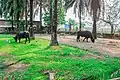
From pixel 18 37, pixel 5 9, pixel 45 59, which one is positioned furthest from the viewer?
pixel 5 9

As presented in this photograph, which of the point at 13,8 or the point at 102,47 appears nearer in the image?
the point at 102,47

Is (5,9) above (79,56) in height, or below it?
above

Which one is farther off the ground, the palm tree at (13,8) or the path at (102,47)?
the palm tree at (13,8)

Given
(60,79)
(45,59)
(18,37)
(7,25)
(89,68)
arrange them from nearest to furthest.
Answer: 1. (60,79)
2. (89,68)
3. (45,59)
4. (18,37)
5. (7,25)

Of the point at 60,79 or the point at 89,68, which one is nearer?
the point at 60,79

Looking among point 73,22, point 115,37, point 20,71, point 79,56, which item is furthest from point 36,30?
point 20,71

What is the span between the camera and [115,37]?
42.5 metres

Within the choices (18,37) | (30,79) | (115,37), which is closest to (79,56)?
(30,79)

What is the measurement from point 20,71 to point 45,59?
9.88 feet

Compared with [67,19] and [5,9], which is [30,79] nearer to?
[5,9]

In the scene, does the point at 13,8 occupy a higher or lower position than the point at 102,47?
higher

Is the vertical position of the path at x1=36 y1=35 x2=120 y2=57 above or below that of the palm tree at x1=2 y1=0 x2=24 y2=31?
below

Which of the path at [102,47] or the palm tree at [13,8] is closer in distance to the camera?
the path at [102,47]

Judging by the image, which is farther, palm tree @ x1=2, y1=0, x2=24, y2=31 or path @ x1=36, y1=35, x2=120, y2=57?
palm tree @ x1=2, y1=0, x2=24, y2=31
